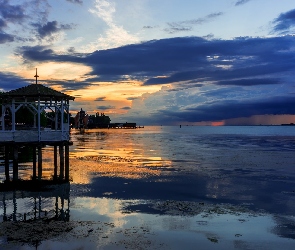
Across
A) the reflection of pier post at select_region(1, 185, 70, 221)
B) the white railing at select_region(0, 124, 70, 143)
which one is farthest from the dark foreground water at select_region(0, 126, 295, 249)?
the white railing at select_region(0, 124, 70, 143)

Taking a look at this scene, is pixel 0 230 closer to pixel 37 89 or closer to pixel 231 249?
pixel 231 249

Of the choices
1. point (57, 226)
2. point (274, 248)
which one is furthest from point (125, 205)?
point (274, 248)

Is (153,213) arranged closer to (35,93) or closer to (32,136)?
(32,136)

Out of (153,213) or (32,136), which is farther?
(32,136)

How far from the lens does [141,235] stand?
687 inches

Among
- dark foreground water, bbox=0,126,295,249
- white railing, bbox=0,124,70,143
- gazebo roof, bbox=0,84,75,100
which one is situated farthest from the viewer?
gazebo roof, bbox=0,84,75,100

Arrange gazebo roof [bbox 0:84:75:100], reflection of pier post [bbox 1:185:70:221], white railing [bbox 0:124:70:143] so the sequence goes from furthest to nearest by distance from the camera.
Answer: gazebo roof [bbox 0:84:75:100] → white railing [bbox 0:124:70:143] → reflection of pier post [bbox 1:185:70:221]

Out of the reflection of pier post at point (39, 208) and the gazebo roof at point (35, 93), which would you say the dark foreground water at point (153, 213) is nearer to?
the reflection of pier post at point (39, 208)

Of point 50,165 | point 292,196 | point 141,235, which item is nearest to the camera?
point 141,235

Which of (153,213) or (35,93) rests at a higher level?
(35,93)

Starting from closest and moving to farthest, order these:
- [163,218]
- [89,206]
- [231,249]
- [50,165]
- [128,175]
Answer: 1. [231,249]
2. [163,218]
3. [89,206]
4. [128,175]
5. [50,165]

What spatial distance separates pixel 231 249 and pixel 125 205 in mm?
9151

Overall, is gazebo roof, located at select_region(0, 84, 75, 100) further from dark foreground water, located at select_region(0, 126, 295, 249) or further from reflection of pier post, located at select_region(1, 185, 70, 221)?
reflection of pier post, located at select_region(1, 185, 70, 221)

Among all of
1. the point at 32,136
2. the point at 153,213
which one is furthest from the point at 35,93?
the point at 153,213
